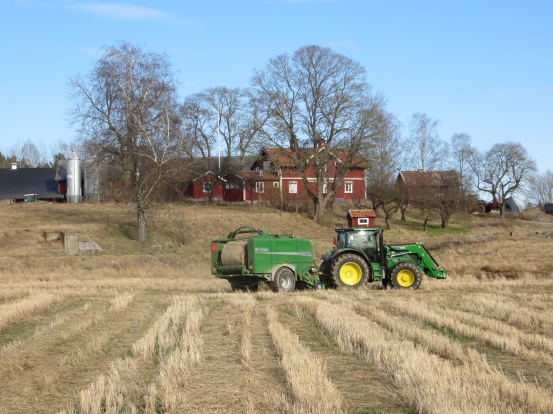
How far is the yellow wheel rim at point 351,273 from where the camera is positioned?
20.6 metres

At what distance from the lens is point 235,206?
59594 mm

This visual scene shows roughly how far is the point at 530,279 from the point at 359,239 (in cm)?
688

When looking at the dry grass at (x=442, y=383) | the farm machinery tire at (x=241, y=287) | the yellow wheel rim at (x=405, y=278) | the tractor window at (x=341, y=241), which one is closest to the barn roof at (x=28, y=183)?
the farm machinery tire at (x=241, y=287)

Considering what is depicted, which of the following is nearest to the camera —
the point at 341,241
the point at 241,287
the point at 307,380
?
the point at 307,380

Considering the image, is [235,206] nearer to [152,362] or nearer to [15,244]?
[15,244]

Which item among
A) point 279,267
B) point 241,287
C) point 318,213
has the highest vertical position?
point 318,213

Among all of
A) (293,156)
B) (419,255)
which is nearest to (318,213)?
(293,156)

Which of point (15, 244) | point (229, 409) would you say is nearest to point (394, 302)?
point (229, 409)

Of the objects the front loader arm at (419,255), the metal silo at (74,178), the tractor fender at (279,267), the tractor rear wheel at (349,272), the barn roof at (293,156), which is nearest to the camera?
the tractor fender at (279,267)

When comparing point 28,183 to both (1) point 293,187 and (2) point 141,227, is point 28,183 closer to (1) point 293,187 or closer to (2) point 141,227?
(1) point 293,187

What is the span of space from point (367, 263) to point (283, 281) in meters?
2.65

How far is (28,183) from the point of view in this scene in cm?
6612

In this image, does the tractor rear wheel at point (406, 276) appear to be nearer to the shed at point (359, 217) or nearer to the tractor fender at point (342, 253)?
the tractor fender at point (342, 253)

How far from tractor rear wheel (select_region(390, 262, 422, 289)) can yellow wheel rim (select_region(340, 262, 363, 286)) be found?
1042 mm
